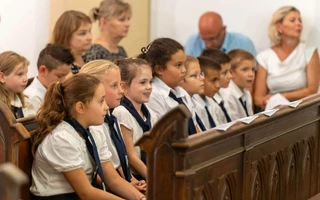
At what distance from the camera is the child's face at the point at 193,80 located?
5.22m

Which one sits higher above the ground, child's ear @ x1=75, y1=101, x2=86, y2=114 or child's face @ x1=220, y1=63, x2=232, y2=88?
child's ear @ x1=75, y1=101, x2=86, y2=114

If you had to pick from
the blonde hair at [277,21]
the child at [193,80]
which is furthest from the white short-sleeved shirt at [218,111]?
the blonde hair at [277,21]

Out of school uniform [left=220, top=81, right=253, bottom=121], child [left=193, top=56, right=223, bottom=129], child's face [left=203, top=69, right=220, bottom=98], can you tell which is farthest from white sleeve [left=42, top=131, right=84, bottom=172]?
school uniform [left=220, top=81, right=253, bottom=121]

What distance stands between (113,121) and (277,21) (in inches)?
→ 142

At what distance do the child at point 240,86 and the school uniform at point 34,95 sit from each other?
5.45 ft

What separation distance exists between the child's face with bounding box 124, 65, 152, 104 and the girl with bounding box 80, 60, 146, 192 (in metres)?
0.25

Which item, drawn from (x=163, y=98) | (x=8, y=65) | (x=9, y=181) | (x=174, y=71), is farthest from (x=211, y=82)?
(x=9, y=181)

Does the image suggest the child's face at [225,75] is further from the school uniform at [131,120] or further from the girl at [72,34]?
the school uniform at [131,120]

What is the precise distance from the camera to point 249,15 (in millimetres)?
7777

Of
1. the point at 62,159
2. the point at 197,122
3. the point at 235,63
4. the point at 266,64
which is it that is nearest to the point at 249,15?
the point at 266,64

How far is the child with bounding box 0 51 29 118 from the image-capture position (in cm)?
492

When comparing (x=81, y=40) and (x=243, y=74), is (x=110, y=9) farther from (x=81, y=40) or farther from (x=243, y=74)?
(x=243, y=74)

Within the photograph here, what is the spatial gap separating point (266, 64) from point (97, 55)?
1792 mm

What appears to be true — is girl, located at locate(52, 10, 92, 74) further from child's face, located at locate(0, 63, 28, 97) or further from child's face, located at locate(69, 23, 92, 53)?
child's face, located at locate(0, 63, 28, 97)
